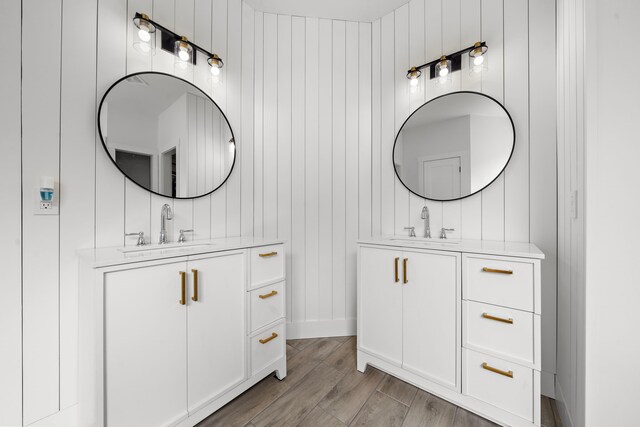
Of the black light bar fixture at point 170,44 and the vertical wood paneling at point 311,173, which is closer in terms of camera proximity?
the black light bar fixture at point 170,44

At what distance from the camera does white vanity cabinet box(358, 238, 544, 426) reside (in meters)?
1.23

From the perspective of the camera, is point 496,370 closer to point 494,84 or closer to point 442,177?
point 442,177

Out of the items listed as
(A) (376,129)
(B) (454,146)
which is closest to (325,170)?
(A) (376,129)

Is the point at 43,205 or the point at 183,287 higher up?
the point at 43,205

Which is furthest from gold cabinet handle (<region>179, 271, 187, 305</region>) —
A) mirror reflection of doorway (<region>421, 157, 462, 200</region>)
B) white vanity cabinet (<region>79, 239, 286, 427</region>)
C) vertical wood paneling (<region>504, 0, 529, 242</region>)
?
vertical wood paneling (<region>504, 0, 529, 242</region>)

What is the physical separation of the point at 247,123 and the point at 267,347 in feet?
5.72

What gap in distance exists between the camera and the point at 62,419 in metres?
1.22

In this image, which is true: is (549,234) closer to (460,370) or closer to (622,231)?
(622,231)

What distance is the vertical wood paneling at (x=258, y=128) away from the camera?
7.09ft

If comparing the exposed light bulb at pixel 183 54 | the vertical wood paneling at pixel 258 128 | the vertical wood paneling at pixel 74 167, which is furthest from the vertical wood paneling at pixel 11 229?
the vertical wood paneling at pixel 258 128

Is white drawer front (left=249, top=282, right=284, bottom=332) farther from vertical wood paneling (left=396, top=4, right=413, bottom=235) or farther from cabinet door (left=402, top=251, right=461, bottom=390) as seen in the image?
vertical wood paneling (left=396, top=4, right=413, bottom=235)

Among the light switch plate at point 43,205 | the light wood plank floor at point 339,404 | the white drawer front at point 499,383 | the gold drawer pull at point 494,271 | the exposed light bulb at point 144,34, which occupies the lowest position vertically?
the light wood plank floor at point 339,404

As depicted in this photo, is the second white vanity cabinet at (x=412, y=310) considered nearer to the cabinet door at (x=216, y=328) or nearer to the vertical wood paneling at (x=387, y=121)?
the vertical wood paneling at (x=387, y=121)

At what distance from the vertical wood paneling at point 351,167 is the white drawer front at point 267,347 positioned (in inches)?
31.7
